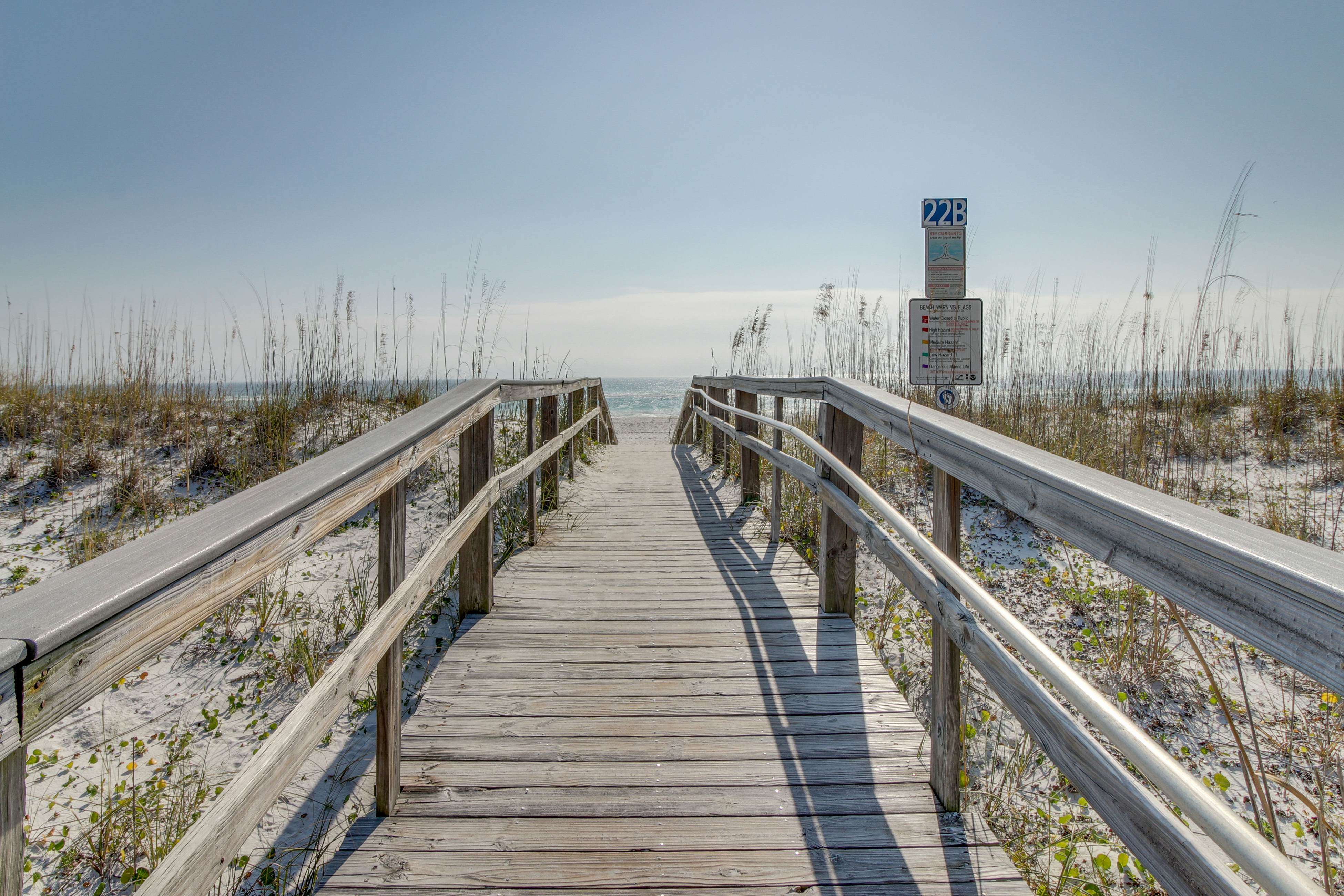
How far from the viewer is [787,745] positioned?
1927 millimetres

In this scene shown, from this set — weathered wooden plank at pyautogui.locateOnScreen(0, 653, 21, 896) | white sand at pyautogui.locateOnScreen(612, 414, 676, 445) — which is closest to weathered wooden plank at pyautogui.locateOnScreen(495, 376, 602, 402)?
weathered wooden plank at pyautogui.locateOnScreen(0, 653, 21, 896)

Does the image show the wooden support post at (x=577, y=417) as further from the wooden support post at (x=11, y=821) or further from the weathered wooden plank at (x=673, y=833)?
the wooden support post at (x=11, y=821)

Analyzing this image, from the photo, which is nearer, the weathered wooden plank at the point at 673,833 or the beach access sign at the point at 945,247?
the weathered wooden plank at the point at 673,833

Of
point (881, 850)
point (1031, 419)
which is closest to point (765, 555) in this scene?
point (881, 850)

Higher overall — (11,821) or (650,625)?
(11,821)

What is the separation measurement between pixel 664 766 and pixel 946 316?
3.69m

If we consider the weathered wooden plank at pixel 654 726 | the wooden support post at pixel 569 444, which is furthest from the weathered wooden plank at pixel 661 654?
the wooden support post at pixel 569 444

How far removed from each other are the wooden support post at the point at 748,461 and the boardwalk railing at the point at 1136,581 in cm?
290

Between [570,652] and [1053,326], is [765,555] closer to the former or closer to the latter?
[570,652]

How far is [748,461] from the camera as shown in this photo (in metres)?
5.07

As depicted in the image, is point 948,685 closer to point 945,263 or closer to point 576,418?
point 945,263

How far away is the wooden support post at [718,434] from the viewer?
21.7 feet

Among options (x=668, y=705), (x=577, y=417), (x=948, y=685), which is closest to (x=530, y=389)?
(x=668, y=705)

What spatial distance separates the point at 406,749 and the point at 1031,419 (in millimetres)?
5897
